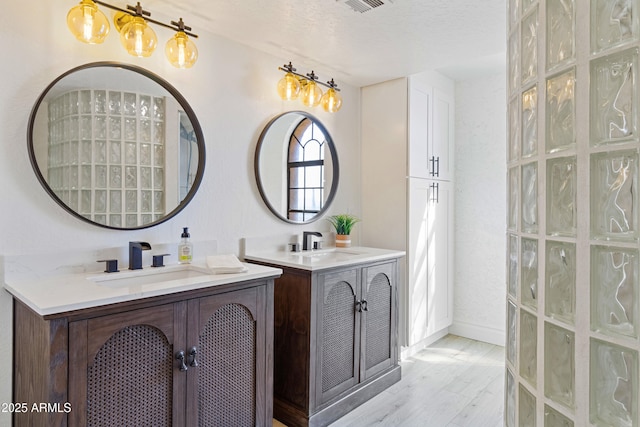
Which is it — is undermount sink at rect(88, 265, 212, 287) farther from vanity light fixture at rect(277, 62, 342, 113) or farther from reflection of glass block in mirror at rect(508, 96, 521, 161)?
reflection of glass block in mirror at rect(508, 96, 521, 161)

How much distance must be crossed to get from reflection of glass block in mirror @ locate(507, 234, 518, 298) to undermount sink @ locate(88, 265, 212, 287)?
1385 mm

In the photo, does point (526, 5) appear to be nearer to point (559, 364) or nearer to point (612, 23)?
point (612, 23)

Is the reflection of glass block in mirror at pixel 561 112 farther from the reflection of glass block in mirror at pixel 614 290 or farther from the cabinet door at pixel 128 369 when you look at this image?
the cabinet door at pixel 128 369

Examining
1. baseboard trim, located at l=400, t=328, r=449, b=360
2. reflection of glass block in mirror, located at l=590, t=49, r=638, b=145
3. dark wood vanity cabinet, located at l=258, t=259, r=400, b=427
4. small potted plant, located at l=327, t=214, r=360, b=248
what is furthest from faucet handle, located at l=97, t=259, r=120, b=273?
baseboard trim, located at l=400, t=328, r=449, b=360

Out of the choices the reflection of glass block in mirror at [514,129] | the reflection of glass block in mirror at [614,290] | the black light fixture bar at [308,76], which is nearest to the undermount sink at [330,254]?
the black light fixture bar at [308,76]

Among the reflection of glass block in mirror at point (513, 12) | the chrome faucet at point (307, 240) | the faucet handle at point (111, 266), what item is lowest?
the faucet handle at point (111, 266)

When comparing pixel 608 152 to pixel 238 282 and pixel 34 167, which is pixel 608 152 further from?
pixel 34 167

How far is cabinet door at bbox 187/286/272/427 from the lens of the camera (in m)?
1.61

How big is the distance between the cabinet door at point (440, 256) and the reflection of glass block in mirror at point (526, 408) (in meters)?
2.48

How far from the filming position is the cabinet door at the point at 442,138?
3373mm

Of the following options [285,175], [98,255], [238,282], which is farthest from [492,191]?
[98,255]

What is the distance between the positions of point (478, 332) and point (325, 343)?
6.77 ft

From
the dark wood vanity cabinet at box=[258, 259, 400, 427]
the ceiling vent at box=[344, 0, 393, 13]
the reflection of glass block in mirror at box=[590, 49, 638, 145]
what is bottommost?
the dark wood vanity cabinet at box=[258, 259, 400, 427]

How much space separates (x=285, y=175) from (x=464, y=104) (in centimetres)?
209
